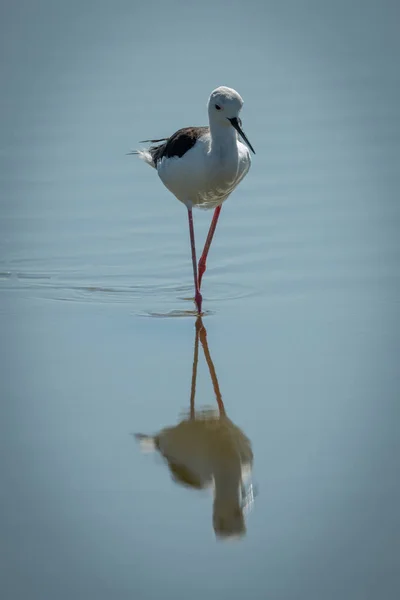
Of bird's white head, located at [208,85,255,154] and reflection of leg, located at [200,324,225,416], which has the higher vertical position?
bird's white head, located at [208,85,255,154]

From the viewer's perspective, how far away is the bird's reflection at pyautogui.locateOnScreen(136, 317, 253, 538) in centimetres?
500

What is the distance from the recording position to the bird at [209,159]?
7.64 metres

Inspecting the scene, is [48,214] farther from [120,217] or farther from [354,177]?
[354,177]

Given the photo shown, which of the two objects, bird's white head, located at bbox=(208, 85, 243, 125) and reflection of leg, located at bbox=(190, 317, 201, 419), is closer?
reflection of leg, located at bbox=(190, 317, 201, 419)

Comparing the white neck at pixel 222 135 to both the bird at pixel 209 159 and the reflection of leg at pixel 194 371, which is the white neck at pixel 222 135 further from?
the reflection of leg at pixel 194 371

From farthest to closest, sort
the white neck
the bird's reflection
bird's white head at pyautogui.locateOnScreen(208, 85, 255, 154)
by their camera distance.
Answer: the white neck → bird's white head at pyautogui.locateOnScreen(208, 85, 255, 154) → the bird's reflection

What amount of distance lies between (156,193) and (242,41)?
24.4 feet

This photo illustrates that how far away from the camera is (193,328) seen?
747 centimetres

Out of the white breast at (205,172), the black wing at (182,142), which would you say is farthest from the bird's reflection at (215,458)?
the black wing at (182,142)

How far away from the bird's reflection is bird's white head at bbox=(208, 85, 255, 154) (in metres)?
2.25

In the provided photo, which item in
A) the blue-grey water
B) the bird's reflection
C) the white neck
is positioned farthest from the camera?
the white neck

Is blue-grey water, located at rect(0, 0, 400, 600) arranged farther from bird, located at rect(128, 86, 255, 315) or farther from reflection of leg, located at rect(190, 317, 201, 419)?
bird, located at rect(128, 86, 255, 315)

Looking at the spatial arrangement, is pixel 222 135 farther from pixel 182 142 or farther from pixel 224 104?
pixel 182 142

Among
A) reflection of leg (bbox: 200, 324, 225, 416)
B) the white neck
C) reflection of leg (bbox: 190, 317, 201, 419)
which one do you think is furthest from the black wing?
reflection of leg (bbox: 200, 324, 225, 416)
